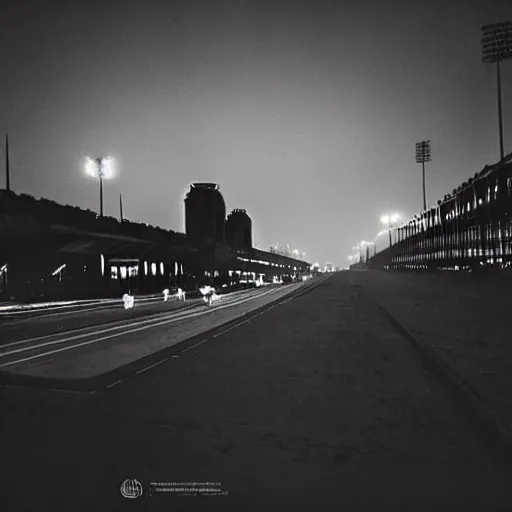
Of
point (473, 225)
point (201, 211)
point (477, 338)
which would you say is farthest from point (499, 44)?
point (201, 211)

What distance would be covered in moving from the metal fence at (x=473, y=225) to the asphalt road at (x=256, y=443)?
105ft

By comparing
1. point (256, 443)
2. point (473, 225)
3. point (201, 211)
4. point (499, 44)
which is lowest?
point (256, 443)

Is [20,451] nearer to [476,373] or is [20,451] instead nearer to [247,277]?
[476,373]

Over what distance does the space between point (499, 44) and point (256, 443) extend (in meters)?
69.6

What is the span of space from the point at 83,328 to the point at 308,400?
14016 mm

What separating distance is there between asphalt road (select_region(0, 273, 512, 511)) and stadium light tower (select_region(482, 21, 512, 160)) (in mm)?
59568

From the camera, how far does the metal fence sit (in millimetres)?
40312

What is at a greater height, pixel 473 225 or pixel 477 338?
pixel 473 225

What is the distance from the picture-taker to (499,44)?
64750mm

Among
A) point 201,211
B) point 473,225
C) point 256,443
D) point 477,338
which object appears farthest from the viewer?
point 201,211

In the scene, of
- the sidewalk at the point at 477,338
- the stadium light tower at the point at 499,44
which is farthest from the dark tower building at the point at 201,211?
the sidewalk at the point at 477,338

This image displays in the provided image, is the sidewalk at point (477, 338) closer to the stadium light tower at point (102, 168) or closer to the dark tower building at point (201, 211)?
the stadium light tower at point (102, 168)

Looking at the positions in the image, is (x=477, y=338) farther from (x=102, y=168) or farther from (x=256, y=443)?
(x=102, y=168)

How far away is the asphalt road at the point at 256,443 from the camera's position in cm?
493
